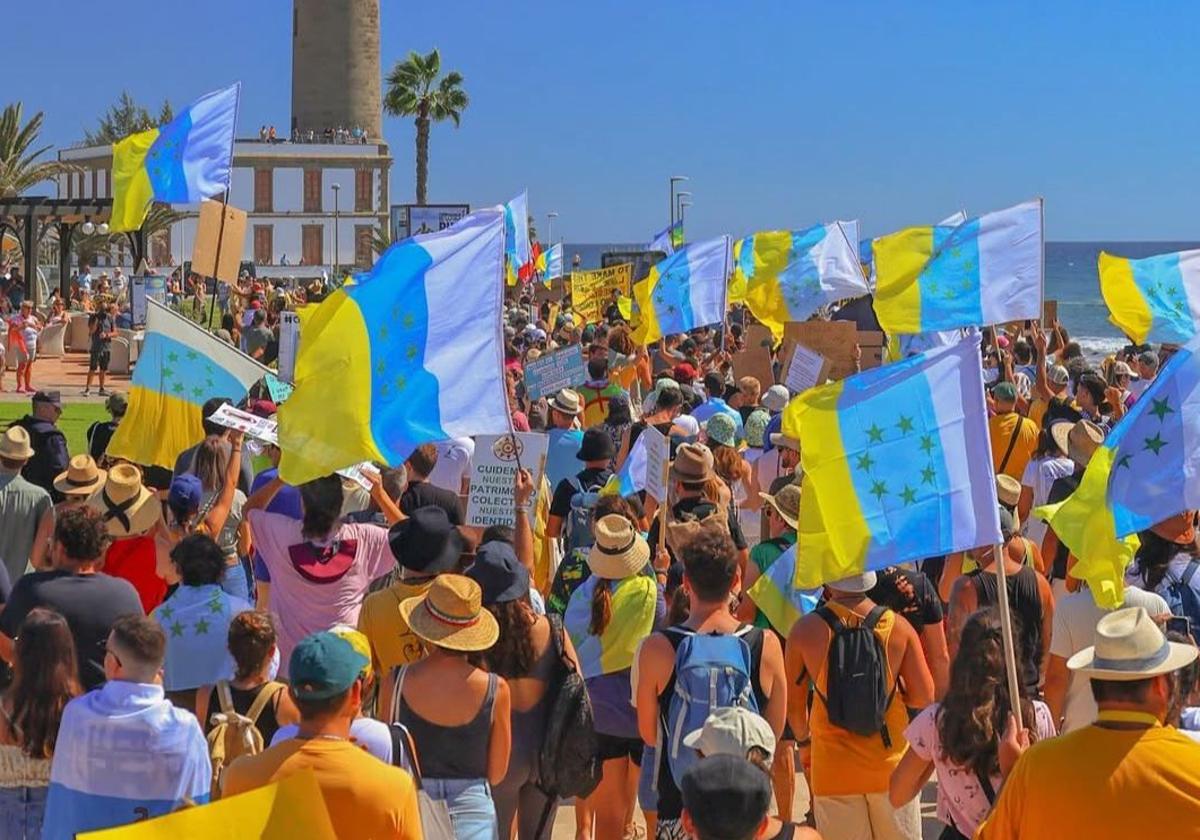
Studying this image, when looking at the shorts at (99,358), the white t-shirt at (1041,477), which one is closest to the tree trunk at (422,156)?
the shorts at (99,358)

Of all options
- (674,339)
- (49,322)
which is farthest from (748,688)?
(49,322)

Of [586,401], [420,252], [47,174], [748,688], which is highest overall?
[47,174]

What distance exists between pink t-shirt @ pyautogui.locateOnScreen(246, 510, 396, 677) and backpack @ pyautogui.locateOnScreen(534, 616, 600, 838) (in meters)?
1.30

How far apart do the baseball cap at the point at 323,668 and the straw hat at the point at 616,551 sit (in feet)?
6.58

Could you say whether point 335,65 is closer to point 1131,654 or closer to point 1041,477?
point 1041,477

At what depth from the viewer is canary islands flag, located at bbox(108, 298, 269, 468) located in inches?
353

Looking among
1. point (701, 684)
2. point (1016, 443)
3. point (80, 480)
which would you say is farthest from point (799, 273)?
point (701, 684)

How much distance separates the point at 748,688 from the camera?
17.2ft

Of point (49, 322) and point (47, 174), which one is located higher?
point (47, 174)

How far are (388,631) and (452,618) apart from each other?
0.84 metres

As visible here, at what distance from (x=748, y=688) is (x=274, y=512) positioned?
281 centimetres

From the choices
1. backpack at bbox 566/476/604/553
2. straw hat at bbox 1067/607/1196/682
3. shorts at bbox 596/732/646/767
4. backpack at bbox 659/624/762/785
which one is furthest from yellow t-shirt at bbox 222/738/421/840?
backpack at bbox 566/476/604/553

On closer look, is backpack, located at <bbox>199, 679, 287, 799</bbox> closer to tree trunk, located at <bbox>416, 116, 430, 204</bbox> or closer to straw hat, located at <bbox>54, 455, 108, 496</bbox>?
straw hat, located at <bbox>54, 455, 108, 496</bbox>

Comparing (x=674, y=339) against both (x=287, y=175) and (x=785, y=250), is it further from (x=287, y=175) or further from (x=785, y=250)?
(x=287, y=175)
